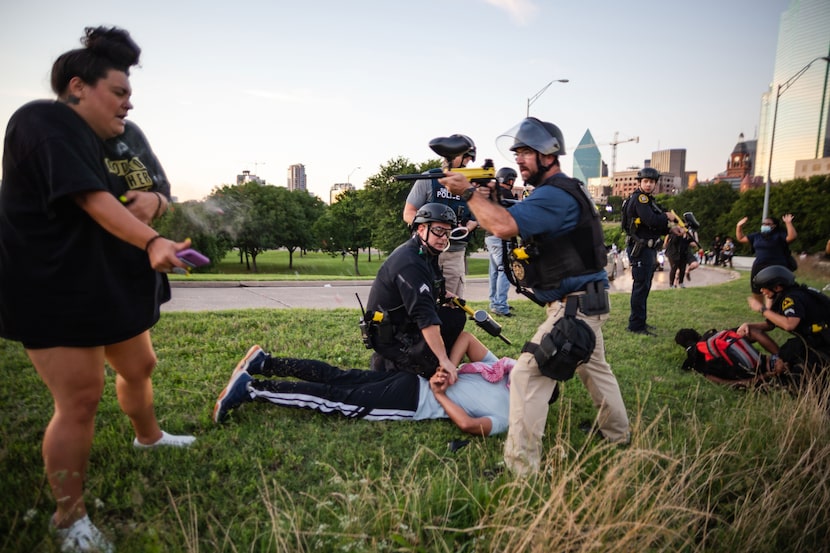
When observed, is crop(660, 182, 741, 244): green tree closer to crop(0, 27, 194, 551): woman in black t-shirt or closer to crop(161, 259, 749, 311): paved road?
crop(161, 259, 749, 311): paved road

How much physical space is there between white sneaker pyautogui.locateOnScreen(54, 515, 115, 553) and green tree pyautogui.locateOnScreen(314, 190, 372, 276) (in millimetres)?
45927

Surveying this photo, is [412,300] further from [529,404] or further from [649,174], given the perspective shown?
[649,174]

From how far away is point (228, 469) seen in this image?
2715mm

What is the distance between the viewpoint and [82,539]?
75.6 inches

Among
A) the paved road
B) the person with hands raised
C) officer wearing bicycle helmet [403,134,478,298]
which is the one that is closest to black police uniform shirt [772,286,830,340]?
officer wearing bicycle helmet [403,134,478,298]

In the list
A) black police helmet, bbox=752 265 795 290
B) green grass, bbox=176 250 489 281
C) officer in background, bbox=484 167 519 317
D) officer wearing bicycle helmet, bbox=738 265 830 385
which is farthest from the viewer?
green grass, bbox=176 250 489 281

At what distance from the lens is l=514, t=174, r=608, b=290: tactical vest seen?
281 cm

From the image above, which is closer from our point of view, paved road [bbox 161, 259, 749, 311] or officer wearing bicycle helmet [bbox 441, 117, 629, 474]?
officer wearing bicycle helmet [bbox 441, 117, 629, 474]

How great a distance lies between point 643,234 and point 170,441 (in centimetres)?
677

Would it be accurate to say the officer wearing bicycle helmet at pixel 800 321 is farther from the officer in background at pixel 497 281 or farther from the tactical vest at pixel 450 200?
the officer in background at pixel 497 281

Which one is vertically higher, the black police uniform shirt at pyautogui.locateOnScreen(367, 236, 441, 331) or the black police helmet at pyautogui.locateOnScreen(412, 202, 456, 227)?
the black police helmet at pyautogui.locateOnScreen(412, 202, 456, 227)

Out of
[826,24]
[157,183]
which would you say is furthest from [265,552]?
[826,24]

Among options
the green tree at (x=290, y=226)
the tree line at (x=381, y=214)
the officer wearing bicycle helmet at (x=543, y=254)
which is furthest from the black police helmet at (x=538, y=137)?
the green tree at (x=290, y=226)

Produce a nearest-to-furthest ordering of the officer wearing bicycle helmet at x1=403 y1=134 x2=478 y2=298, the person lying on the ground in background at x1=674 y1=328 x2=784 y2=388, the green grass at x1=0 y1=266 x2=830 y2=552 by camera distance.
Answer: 1. the green grass at x1=0 y1=266 x2=830 y2=552
2. the person lying on the ground in background at x1=674 y1=328 x2=784 y2=388
3. the officer wearing bicycle helmet at x1=403 y1=134 x2=478 y2=298
